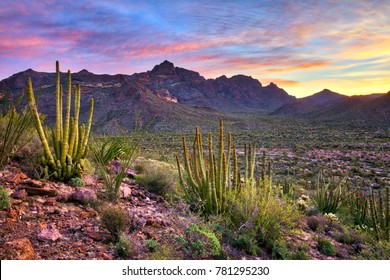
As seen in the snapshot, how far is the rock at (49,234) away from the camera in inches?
156

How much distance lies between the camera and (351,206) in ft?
33.2

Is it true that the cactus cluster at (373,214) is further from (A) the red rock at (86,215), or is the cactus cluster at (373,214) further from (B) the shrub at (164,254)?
(A) the red rock at (86,215)

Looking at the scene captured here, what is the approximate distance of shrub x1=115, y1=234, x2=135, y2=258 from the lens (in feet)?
13.1

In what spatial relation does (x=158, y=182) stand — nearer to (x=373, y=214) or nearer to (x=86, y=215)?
(x=86, y=215)

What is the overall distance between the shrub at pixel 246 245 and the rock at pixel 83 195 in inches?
94.3

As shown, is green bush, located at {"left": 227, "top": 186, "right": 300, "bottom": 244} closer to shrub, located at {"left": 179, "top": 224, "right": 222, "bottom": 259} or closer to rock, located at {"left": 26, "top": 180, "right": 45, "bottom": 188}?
shrub, located at {"left": 179, "top": 224, "right": 222, "bottom": 259}

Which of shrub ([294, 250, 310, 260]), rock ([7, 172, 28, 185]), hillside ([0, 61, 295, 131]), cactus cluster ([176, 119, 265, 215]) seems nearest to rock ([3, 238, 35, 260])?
rock ([7, 172, 28, 185])

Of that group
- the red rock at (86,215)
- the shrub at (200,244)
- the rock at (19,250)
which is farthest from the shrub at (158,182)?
the rock at (19,250)

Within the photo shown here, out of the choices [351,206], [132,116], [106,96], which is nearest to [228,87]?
[106,96]

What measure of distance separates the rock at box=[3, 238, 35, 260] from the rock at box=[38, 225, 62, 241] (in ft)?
1.09

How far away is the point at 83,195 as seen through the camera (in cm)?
529

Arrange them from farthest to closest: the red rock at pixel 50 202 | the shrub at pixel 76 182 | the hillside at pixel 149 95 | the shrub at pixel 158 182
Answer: the hillside at pixel 149 95 → the shrub at pixel 158 182 → the shrub at pixel 76 182 → the red rock at pixel 50 202
